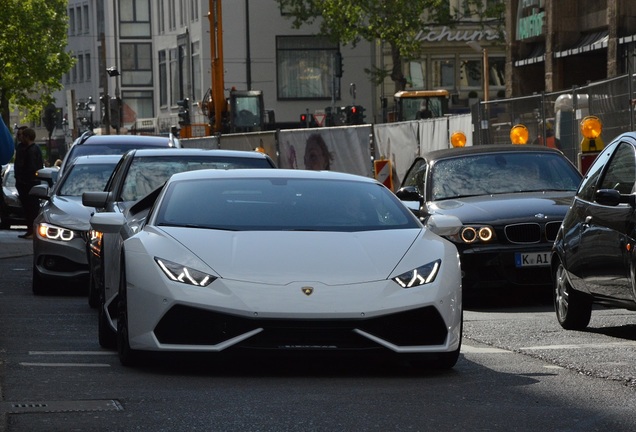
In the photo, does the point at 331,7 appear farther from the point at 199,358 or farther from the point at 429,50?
the point at 199,358

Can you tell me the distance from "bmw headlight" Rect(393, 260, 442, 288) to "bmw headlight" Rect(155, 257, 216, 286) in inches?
39.8

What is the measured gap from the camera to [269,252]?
909 centimetres

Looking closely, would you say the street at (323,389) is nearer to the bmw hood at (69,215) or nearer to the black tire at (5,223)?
the bmw hood at (69,215)

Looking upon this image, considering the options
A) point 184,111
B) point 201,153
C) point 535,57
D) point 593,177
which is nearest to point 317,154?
point 535,57

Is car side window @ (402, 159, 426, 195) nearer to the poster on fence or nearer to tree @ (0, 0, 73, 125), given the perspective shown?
the poster on fence

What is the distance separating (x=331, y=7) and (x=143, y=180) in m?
62.7

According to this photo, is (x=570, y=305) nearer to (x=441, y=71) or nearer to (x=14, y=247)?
(x=14, y=247)

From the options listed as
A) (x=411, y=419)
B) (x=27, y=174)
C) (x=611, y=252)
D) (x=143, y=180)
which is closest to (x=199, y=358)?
(x=411, y=419)

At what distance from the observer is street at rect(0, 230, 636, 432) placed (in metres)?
7.30

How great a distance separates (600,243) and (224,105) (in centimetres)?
4261

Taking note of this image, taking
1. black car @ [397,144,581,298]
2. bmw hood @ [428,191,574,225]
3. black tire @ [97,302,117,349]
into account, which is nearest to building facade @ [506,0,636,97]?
black car @ [397,144,581,298]

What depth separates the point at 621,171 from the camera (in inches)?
467

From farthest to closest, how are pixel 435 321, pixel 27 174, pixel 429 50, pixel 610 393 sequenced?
pixel 429 50
pixel 27 174
pixel 435 321
pixel 610 393

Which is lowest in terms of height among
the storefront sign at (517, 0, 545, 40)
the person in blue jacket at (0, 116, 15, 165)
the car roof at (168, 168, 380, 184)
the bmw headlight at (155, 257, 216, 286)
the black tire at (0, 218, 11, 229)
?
the black tire at (0, 218, 11, 229)
